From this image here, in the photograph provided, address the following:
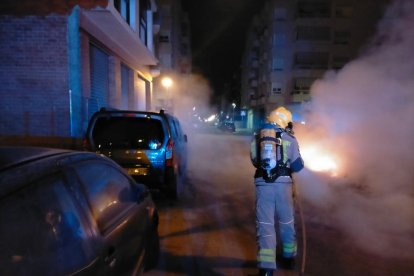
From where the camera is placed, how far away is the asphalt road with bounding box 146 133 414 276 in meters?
4.00

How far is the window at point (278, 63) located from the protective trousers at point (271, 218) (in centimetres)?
4244

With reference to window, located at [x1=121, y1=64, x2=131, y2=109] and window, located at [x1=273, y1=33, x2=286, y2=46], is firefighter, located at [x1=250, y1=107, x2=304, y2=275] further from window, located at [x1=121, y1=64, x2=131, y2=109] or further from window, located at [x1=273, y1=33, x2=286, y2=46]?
window, located at [x1=273, y1=33, x2=286, y2=46]

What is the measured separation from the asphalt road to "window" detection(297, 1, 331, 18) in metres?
40.7

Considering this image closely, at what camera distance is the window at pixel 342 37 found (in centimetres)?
4300

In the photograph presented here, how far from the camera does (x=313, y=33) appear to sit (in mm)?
43312

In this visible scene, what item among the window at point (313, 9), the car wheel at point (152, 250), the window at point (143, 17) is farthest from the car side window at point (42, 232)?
the window at point (313, 9)

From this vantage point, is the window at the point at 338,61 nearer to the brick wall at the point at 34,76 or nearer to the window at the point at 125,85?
the window at the point at 125,85

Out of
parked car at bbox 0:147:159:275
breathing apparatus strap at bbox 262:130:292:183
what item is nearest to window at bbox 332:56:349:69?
breathing apparatus strap at bbox 262:130:292:183

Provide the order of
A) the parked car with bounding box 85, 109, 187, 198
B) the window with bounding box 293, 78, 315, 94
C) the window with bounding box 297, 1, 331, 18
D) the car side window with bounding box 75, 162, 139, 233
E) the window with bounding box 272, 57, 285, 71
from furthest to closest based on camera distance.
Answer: the window with bounding box 272, 57, 285, 71, the window with bounding box 293, 78, 315, 94, the window with bounding box 297, 1, 331, 18, the parked car with bounding box 85, 109, 187, 198, the car side window with bounding box 75, 162, 139, 233

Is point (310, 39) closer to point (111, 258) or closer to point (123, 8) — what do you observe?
point (123, 8)

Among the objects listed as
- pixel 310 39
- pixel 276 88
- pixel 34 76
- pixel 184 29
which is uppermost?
pixel 184 29

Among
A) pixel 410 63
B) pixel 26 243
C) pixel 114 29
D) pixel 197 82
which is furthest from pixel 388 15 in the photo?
pixel 197 82

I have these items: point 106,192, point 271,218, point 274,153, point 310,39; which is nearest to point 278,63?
point 310,39

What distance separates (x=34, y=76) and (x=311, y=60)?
3956cm
